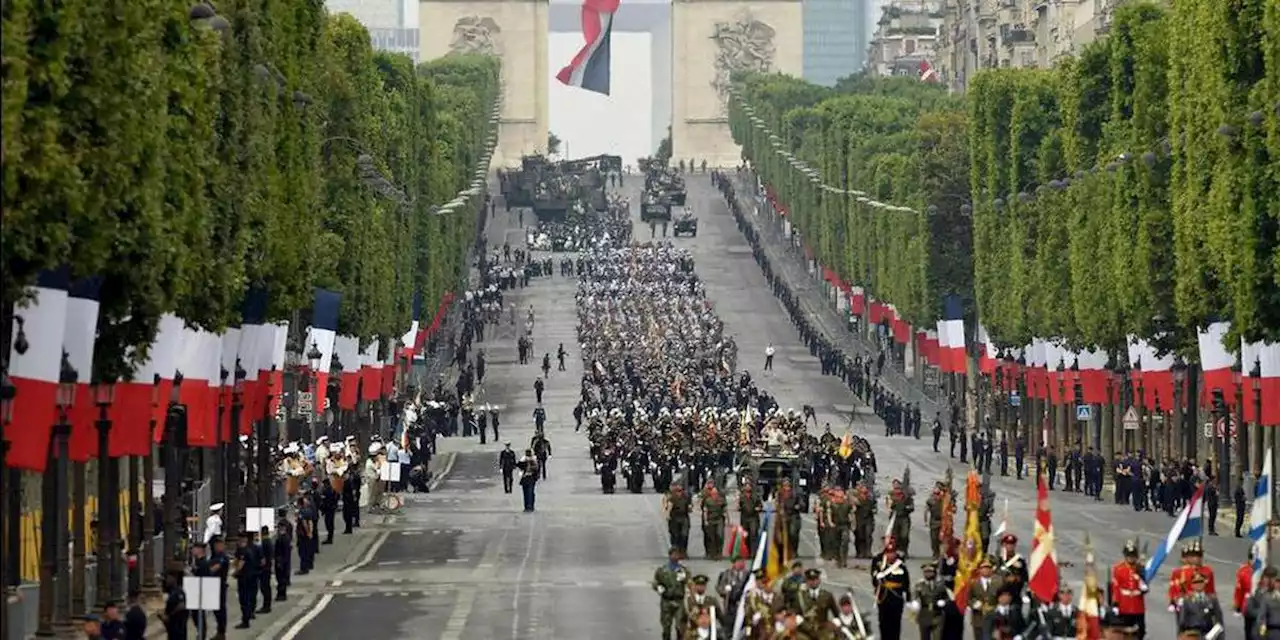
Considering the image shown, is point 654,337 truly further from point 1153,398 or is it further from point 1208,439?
point 1153,398

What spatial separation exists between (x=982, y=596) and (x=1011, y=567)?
167 centimetres

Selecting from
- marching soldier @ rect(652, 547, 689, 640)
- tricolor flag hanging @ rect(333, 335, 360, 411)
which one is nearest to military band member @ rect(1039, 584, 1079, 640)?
marching soldier @ rect(652, 547, 689, 640)

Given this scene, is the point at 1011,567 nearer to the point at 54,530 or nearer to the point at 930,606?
the point at 930,606

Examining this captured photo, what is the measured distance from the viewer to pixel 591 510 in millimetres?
93125

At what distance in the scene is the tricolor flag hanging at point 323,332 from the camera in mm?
91375

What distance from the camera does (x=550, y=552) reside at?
253 ft

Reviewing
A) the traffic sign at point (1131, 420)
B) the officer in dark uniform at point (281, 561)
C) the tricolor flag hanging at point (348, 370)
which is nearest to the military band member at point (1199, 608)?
the officer in dark uniform at point (281, 561)

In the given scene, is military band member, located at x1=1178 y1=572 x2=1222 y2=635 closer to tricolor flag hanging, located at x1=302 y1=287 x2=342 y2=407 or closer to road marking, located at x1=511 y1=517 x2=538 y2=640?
road marking, located at x1=511 y1=517 x2=538 y2=640

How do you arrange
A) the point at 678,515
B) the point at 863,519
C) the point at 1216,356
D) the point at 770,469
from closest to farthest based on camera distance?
the point at 863,519
the point at 678,515
the point at 1216,356
the point at 770,469

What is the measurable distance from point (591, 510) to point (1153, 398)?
1460 cm

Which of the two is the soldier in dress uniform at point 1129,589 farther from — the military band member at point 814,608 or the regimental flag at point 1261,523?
the military band member at point 814,608

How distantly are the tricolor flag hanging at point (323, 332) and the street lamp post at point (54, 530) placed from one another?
3374cm

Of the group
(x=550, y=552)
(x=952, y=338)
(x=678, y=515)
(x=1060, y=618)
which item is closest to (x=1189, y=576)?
(x=1060, y=618)

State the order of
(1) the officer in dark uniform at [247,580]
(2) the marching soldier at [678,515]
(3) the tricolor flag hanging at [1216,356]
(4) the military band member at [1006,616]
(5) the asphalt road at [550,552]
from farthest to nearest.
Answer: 1. (3) the tricolor flag hanging at [1216,356]
2. (2) the marching soldier at [678,515]
3. (1) the officer in dark uniform at [247,580]
4. (5) the asphalt road at [550,552]
5. (4) the military band member at [1006,616]
